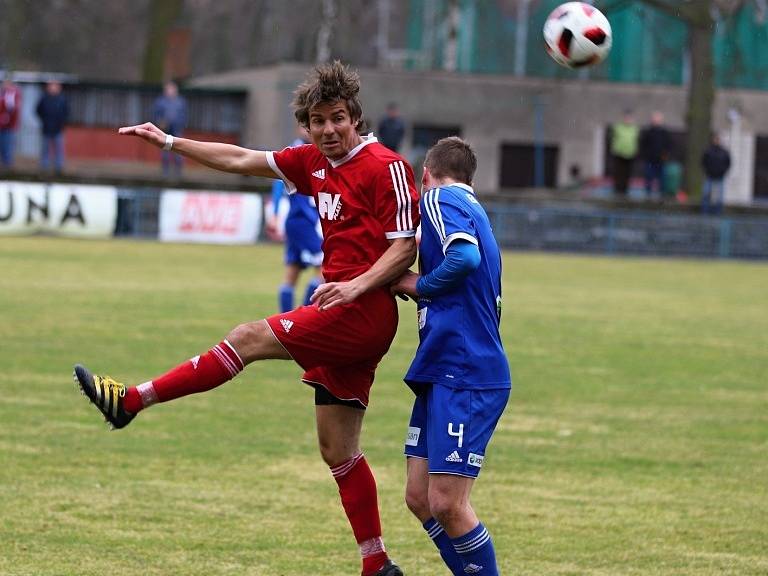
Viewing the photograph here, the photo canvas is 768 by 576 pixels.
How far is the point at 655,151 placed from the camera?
33219 mm

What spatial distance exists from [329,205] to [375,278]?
459 millimetres

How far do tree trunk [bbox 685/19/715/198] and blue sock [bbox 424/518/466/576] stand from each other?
31.6 m

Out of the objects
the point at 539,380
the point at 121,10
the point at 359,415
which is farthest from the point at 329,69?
the point at 121,10

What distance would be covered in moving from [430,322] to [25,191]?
920 inches

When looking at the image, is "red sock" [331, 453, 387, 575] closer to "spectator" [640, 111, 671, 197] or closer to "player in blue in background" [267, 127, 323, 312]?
"player in blue in background" [267, 127, 323, 312]

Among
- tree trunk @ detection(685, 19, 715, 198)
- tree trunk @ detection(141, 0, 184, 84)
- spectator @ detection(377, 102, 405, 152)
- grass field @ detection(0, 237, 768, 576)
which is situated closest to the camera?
grass field @ detection(0, 237, 768, 576)

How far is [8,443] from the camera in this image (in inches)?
361

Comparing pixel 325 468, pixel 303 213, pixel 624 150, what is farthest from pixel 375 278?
pixel 624 150

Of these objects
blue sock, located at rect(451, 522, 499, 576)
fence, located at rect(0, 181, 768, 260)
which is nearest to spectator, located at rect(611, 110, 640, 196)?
fence, located at rect(0, 181, 768, 260)

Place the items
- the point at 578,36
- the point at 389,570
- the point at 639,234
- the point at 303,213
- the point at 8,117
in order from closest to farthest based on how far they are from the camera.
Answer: the point at 389,570 → the point at 578,36 → the point at 303,213 → the point at 8,117 → the point at 639,234

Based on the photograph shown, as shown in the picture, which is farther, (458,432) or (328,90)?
(328,90)

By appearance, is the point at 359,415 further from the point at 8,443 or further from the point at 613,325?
the point at 613,325

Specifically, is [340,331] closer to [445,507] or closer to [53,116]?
[445,507]

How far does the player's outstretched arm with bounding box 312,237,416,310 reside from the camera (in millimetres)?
5746
